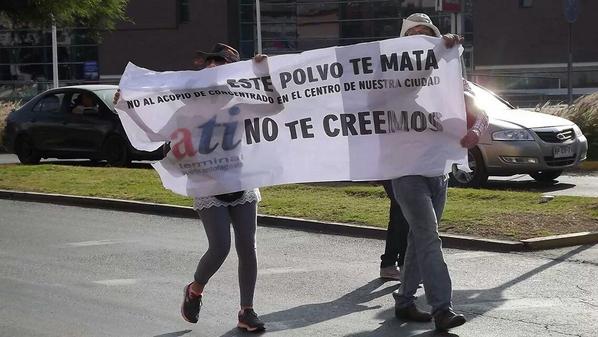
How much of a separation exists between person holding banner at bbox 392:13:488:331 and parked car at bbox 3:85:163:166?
1212 centimetres

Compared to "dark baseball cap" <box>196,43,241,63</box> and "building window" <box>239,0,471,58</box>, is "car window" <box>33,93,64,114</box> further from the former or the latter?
"building window" <box>239,0,471,58</box>

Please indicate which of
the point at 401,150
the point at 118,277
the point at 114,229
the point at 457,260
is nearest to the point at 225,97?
the point at 401,150

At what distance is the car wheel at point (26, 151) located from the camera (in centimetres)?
2134

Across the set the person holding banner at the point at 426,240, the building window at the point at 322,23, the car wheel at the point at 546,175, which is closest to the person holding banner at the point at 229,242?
the person holding banner at the point at 426,240

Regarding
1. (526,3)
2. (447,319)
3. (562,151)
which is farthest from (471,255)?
(526,3)

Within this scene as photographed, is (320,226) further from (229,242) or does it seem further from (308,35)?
(308,35)

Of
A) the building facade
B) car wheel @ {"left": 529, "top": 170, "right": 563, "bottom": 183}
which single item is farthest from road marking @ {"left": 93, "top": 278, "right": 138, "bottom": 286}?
the building facade

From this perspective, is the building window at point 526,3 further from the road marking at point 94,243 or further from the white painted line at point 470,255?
the white painted line at point 470,255

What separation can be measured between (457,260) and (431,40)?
3062 millimetres

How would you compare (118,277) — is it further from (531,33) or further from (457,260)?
(531,33)

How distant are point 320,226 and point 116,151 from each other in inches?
346

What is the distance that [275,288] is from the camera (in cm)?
864

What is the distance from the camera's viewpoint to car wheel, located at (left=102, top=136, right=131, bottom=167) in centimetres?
1978

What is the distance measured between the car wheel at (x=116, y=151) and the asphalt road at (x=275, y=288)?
303 inches
